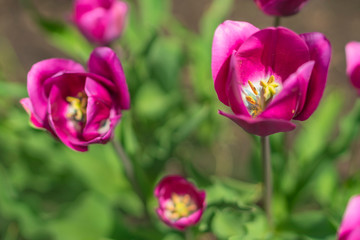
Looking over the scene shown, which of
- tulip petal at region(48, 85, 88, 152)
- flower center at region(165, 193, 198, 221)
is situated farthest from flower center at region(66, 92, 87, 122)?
flower center at region(165, 193, 198, 221)

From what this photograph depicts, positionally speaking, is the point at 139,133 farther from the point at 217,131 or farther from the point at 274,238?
the point at 274,238

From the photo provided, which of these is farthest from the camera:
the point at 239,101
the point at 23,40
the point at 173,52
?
the point at 23,40

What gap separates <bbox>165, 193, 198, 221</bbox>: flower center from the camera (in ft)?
2.93

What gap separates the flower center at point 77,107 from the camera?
858 mm

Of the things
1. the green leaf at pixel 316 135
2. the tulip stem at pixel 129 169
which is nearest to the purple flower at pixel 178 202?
the tulip stem at pixel 129 169

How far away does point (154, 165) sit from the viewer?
47.2 inches

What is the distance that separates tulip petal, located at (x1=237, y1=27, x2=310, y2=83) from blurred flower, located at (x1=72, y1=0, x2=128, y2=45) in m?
0.44

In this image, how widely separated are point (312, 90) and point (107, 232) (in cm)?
72

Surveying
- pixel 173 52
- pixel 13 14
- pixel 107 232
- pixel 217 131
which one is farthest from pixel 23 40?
pixel 107 232

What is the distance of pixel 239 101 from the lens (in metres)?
0.63

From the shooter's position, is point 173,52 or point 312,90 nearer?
point 312,90

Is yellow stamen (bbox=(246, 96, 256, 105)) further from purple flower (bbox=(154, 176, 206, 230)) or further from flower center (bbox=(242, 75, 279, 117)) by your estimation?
purple flower (bbox=(154, 176, 206, 230))

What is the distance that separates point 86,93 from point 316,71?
1.21 feet

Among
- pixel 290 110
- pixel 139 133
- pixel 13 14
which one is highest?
pixel 290 110
